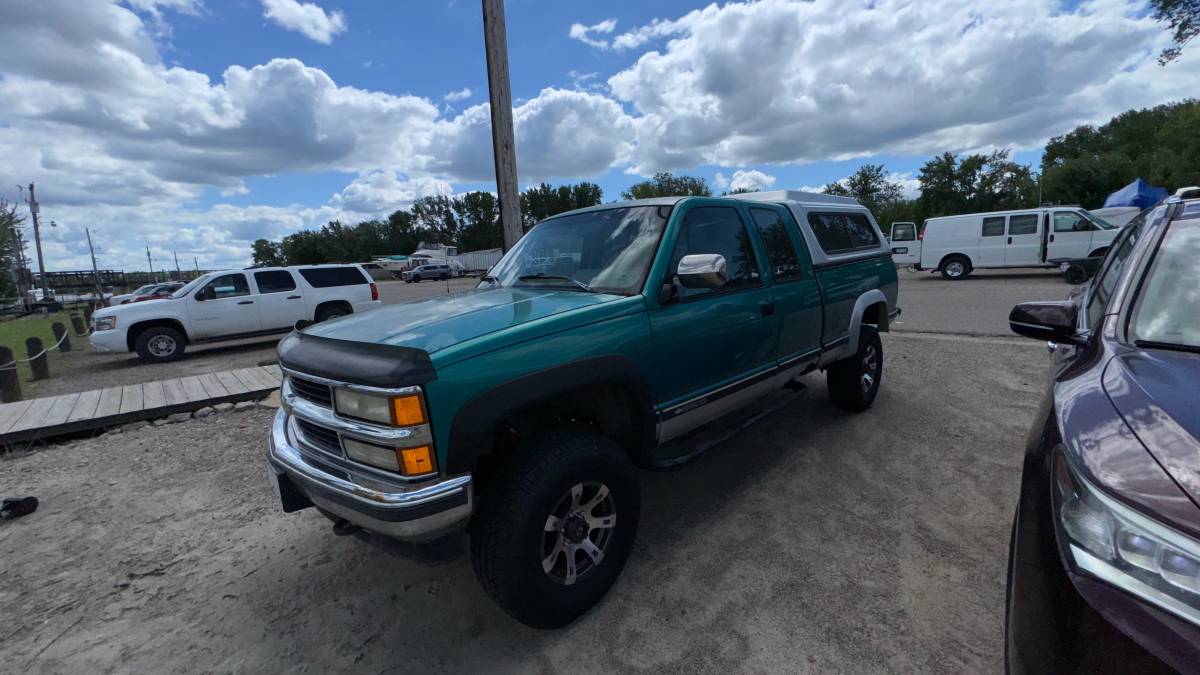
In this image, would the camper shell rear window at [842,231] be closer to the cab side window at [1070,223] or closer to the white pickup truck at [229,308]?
the white pickup truck at [229,308]

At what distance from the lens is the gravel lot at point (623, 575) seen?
226cm

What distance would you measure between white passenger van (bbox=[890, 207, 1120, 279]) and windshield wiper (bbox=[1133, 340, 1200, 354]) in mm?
15077

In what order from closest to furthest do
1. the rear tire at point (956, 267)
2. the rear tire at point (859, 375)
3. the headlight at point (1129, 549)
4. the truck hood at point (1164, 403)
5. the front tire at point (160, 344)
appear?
the headlight at point (1129, 549) → the truck hood at point (1164, 403) → the rear tire at point (859, 375) → the front tire at point (160, 344) → the rear tire at point (956, 267)

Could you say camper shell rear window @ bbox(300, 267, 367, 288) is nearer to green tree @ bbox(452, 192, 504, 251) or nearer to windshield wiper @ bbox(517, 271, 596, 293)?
windshield wiper @ bbox(517, 271, 596, 293)

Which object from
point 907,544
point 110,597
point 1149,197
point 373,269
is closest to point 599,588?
point 907,544

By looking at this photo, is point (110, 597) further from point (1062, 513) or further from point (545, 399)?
point (1062, 513)

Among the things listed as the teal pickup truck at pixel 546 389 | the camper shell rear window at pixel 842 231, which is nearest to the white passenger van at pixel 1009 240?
the camper shell rear window at pixel 842 231

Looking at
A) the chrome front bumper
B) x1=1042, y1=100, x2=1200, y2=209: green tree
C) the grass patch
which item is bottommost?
the grass patch

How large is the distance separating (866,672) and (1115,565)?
119 centimetres

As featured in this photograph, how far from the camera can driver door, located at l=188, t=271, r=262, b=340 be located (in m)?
10.4

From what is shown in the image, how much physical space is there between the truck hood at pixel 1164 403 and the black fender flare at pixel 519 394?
1.69m

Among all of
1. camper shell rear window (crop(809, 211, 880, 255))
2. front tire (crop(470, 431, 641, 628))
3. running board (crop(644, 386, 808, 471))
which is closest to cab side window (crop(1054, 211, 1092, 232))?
camper shell rear window (crop(809, 211, 880, 255))

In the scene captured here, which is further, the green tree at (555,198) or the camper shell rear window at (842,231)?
the green tree at (555,198)

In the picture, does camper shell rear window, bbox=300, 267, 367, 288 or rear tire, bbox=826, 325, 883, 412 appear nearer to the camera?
rear tire, bbox=826, 325, 883, 412
